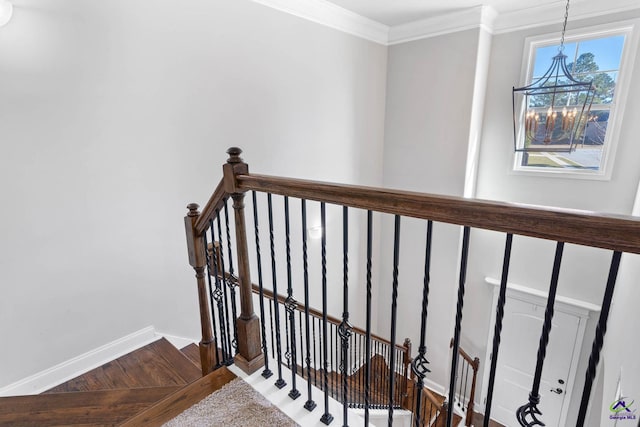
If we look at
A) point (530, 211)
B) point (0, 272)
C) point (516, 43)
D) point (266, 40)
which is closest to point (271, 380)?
point (530, 211)

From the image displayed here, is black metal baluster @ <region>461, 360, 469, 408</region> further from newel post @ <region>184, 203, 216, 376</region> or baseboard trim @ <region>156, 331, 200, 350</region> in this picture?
newel post @ <region>184, 203, 216, 376</region>

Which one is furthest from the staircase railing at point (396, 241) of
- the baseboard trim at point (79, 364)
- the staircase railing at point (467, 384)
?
the staircase railing at point (467, 384)

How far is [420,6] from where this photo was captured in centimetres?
361

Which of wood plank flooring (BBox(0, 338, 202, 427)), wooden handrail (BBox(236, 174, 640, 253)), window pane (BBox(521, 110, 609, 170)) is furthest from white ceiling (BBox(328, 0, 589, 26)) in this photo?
wood plank flooring (BBox(0, 338, 202, 427))

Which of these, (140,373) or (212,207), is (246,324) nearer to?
(212,207)

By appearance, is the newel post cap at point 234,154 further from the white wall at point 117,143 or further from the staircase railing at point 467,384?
the staircase railing at point 467,384

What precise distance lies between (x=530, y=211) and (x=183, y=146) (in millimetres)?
2511

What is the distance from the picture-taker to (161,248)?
2676 millimetres

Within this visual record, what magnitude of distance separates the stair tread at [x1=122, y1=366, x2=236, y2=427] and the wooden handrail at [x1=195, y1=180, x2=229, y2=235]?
27.5 inches

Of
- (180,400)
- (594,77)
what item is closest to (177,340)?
(180,400)

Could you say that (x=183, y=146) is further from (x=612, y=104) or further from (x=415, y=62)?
(x=612, y=104)

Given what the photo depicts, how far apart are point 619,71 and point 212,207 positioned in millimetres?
4174

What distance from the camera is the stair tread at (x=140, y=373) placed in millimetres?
2301

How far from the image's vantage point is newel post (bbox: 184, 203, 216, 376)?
180 cm
